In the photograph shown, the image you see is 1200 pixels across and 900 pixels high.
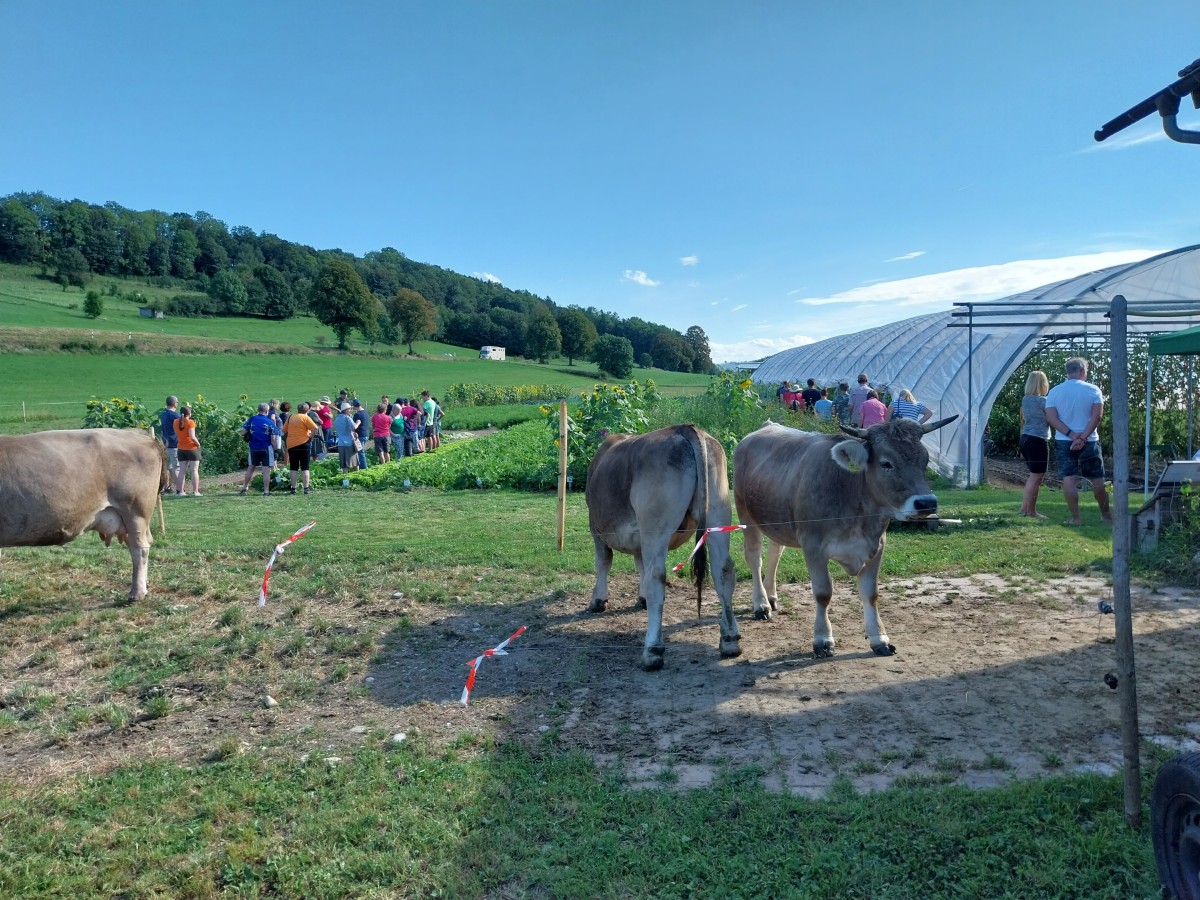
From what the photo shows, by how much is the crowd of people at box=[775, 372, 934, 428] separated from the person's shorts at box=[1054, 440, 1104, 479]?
1688 mm

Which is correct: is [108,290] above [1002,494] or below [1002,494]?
above

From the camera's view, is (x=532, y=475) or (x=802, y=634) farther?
(x=532, y=475)

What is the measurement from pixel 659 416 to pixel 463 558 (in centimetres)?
1024

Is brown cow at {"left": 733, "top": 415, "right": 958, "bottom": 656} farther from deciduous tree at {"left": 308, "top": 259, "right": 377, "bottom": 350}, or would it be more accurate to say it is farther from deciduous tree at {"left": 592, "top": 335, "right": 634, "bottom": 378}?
deciduous tree at {"left": 308, "top": 259, "right": 377, "bottom": 350}

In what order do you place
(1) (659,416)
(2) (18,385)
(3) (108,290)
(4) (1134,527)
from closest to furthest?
(4) (1134,527)
(1) (659,416)
(2) (18,385)
(3) (108,290)

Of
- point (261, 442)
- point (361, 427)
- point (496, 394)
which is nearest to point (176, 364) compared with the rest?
point (496, 394)

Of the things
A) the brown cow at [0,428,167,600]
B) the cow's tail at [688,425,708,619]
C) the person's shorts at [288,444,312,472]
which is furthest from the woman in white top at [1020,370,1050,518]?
Result: the person's shorts at [288,444,312,472]

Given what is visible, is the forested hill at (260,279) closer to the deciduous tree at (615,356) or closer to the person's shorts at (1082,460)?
the deciduous tree at (615,356)

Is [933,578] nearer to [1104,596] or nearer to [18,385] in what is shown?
[1104,596]

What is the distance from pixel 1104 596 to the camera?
713 centimetres

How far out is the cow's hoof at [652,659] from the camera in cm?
576

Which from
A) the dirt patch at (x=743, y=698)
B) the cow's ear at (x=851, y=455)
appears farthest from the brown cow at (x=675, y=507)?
the cow's ear at (x=851, y=455)

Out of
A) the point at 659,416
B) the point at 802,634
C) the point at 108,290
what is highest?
the point at 108,290

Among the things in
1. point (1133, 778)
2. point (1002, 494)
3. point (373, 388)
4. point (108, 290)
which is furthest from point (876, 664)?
point (108, 290)
